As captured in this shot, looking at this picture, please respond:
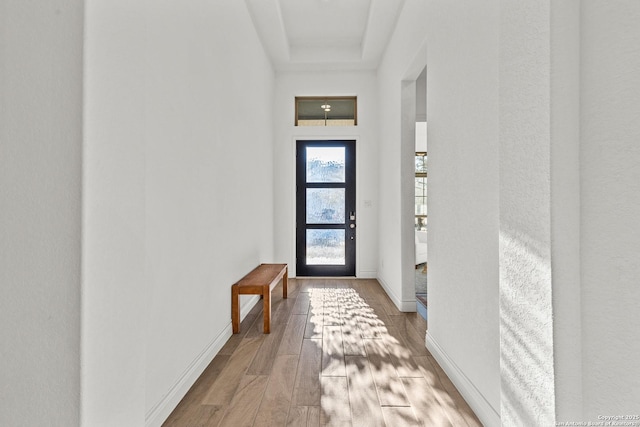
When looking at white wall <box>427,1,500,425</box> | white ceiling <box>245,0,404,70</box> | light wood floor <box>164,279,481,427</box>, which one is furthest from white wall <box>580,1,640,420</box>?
white ceiling <box>245,0,404,70</box>

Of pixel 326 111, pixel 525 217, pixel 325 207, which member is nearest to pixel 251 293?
pixel 525 217

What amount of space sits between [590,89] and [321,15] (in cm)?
368

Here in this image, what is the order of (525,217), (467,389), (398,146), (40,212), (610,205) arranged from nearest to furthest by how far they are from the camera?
(40,212) → (610,205) → (525,217) → (467,389) → (398,146)

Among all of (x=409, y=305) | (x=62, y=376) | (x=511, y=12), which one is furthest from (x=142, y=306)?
(x=409, y=305)

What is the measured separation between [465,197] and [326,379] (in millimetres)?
1317

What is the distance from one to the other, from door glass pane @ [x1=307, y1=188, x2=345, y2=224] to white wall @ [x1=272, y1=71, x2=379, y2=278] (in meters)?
0.25

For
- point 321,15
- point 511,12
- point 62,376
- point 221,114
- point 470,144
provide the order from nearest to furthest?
point 62,376 < point 511,12 < point 470,144 < point 221,114 < point 321,15

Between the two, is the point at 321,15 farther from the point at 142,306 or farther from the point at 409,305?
the point at 142,306

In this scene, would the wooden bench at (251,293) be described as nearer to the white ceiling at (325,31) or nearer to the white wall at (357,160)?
the white wall at (357,160)

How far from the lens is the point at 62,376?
0.70 m

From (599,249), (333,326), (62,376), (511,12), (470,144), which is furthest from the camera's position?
(333,326)

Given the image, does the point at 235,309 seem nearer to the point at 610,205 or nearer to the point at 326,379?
the point at 326,379

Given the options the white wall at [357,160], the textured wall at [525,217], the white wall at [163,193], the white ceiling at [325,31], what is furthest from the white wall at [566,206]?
the white wall at [357,160]

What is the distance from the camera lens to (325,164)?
16.2 ft
